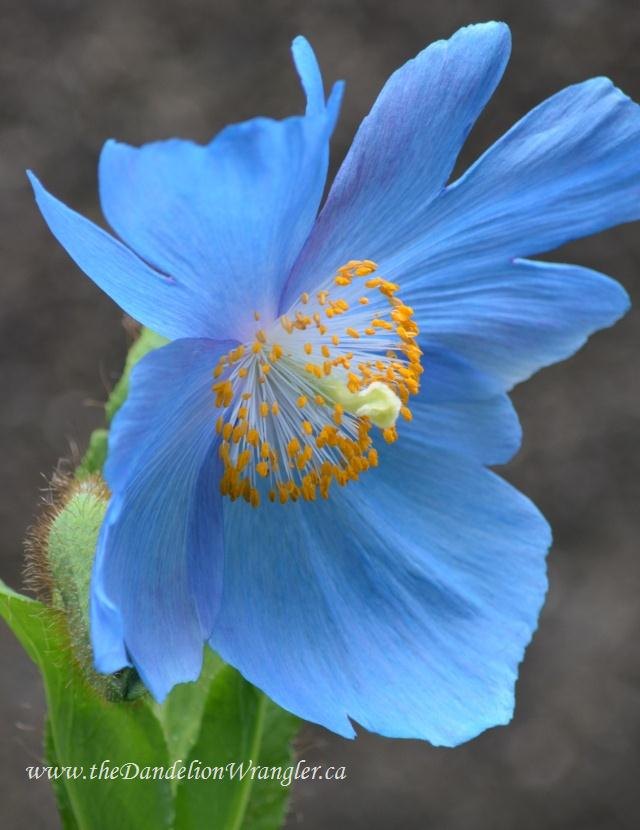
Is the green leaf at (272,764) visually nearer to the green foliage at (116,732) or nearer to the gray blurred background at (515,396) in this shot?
the green foliage at (116,732)

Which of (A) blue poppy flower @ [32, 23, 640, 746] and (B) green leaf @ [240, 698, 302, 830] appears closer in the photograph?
(A) blue poppy flower @ [32, 23, 640, 746]

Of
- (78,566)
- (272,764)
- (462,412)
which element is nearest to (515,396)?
Result: (462,412)

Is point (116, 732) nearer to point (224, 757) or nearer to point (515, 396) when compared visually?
point (224, 757)

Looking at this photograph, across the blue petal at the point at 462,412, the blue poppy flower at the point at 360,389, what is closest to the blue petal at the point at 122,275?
the blue poppy flower at the point at 360,389

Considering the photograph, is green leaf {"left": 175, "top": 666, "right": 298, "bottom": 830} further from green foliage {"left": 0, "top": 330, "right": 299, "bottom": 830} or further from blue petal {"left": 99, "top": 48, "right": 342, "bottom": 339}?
blue petal {"left": 99, "top": 48, "right": 342, "bottom": 339}

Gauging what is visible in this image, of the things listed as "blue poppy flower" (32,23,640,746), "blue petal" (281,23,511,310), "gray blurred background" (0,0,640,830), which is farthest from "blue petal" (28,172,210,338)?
"gray blurred background" (0,0,640,830)
